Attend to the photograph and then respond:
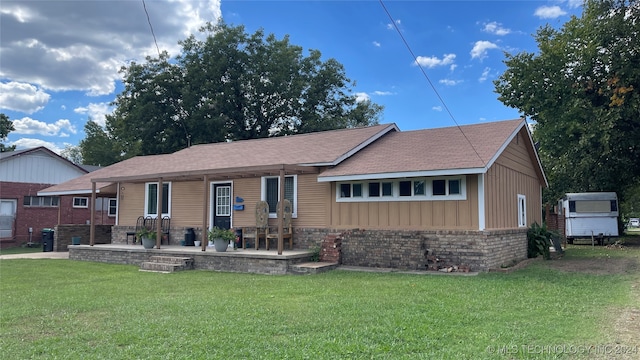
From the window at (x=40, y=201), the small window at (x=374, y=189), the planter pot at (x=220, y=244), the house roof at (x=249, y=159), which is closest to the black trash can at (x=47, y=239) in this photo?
the house roof at (x=249, y=159)

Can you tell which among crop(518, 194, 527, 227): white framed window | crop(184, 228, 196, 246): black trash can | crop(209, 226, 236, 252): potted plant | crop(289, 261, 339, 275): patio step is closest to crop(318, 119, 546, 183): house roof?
crop(518, 194, 527, 227): white framed window

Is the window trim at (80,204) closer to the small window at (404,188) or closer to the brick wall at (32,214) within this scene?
the brick wall at (32,214)

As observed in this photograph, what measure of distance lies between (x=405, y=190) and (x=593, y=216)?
45.8ft

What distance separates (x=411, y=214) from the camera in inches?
464

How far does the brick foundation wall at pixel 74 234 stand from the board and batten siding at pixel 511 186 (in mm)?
16348

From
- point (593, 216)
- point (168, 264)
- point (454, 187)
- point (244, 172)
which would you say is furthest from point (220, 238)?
point (593, 216)

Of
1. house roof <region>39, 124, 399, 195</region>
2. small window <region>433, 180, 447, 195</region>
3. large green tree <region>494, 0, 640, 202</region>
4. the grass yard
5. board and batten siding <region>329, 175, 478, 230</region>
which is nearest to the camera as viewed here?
the grass yard

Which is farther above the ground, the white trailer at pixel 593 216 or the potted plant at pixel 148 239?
the white trailer at pixel 593 216

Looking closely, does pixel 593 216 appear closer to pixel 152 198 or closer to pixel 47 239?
pixel 152 198

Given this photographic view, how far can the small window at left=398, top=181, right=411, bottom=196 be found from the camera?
38.9ft

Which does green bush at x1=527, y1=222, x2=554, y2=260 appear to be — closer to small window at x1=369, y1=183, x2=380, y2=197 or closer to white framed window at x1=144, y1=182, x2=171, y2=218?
small window at x1=369, y1=183, x2=380, y2=197

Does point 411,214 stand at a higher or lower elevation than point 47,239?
higher

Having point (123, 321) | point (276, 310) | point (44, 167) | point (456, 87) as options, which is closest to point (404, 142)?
point (456, 87)

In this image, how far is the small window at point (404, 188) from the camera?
38.9 feet
